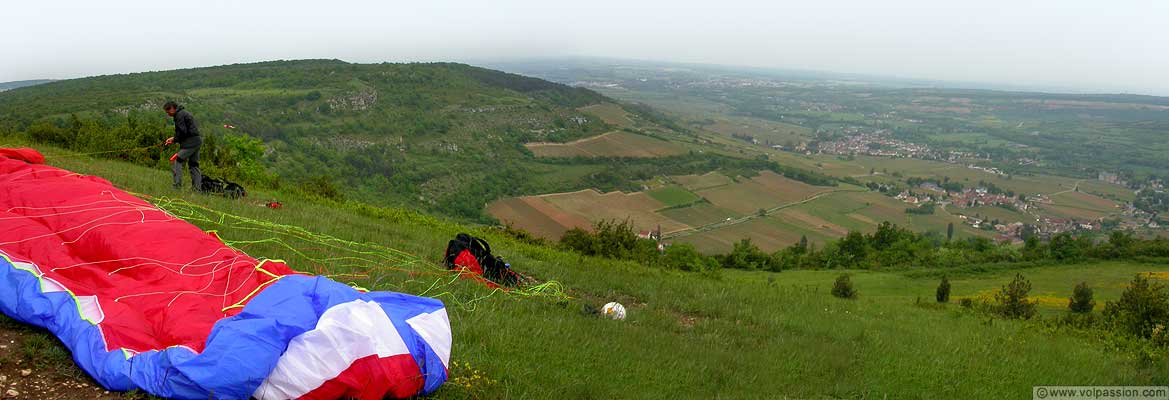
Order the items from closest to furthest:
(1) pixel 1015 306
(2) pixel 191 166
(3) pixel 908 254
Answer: (2) pixel 191 166
(1) pixel 1015 306
(3) pixel 908 254

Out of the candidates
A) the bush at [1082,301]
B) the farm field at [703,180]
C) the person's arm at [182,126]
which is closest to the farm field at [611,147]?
the farm field at [703,180]

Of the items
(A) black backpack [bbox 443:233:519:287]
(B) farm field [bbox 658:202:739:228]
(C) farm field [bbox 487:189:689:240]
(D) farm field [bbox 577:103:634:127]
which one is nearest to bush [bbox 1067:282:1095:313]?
(A) black backpack [bbox 443:233:519:287]

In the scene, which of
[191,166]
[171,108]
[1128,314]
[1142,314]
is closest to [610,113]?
[1128,314]

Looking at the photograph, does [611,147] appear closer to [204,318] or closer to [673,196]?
[673,196]

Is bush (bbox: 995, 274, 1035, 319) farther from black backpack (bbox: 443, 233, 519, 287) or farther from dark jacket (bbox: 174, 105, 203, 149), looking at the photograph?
dark jacket (bbox: 174, 105, 203, 149)

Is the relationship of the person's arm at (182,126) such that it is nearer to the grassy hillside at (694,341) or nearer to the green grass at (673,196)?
the grassy hillside at (694,341)

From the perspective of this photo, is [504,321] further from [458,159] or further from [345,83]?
[345,83]
